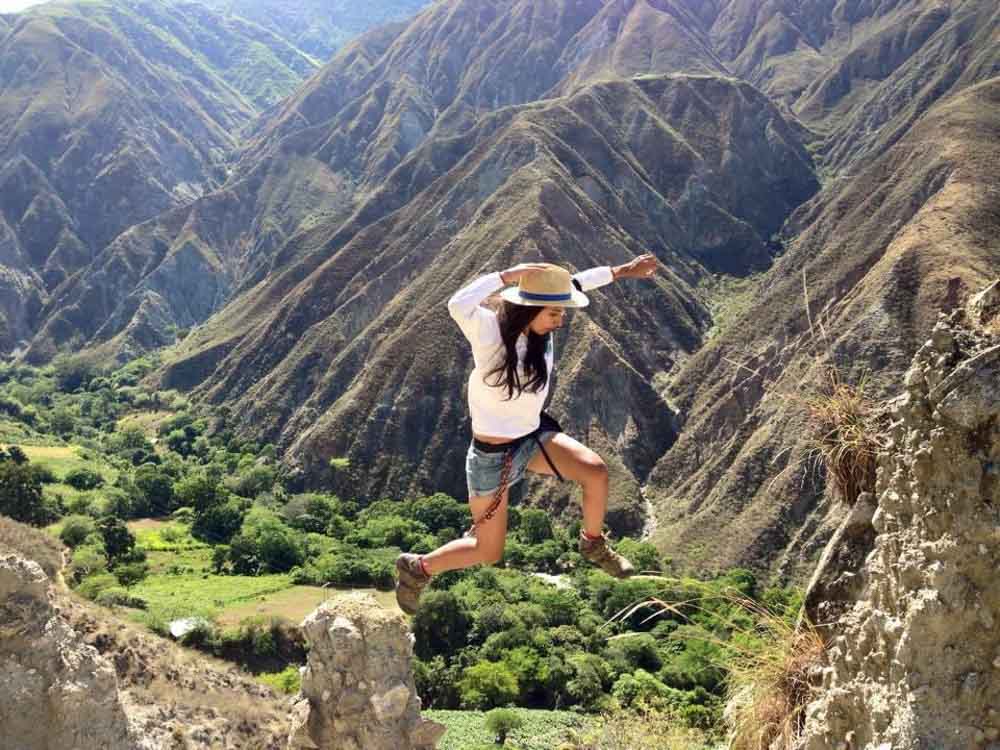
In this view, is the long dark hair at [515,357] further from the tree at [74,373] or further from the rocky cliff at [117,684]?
the tree at [74,373]

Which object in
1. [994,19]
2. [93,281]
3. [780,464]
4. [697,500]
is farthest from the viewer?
[93,281]

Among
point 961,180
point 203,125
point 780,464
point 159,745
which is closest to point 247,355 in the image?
point 780,464

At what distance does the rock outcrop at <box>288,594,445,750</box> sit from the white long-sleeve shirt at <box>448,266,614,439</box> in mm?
6161

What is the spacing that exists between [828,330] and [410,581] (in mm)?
33579

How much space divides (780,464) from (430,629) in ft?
67.7

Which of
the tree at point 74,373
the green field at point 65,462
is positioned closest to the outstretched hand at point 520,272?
the green field at point 65,462

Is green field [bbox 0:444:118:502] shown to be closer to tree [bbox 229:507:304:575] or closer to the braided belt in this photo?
tree [bbox 229:507:304:575]

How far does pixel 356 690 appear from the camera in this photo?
10422 millimetres

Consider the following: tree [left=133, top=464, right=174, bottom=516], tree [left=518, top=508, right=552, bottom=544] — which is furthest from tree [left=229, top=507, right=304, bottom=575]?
tree [left=518, top=508, right=552, bottom=544]

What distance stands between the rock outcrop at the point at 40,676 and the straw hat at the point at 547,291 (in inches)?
290

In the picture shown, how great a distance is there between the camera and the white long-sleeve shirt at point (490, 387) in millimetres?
5469

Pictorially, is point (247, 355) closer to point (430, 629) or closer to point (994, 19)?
point (430, 629)

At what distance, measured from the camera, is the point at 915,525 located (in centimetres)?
380

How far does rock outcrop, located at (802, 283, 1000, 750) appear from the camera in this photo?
3.47m
